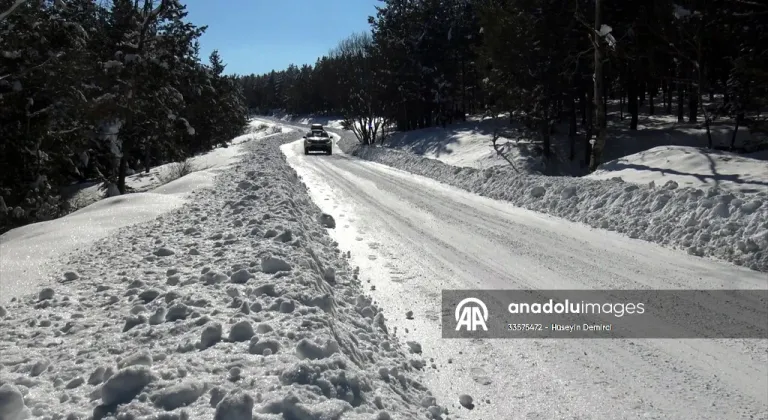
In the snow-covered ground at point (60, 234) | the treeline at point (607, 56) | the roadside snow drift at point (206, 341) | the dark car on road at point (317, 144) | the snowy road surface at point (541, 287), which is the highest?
the treeline at point (607, 56)

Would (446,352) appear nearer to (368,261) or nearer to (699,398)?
(699,398)

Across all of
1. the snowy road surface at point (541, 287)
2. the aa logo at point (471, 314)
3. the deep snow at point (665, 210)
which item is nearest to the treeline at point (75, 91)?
the snowy road surface at point (541, 287)

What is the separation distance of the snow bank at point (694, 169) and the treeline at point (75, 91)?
1404 cm

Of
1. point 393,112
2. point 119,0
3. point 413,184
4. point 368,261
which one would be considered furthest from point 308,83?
point 368,261

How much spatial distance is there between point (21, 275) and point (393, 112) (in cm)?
3784

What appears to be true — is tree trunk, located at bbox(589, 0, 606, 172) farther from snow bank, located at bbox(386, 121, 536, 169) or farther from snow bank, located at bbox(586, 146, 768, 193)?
snow bank, located at bbox(386, 121, 536, 169)

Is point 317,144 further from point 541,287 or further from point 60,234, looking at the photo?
point 541,287

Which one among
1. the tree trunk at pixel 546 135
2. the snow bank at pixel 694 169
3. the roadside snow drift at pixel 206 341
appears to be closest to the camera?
the roadside snow drift at pixel 206 341

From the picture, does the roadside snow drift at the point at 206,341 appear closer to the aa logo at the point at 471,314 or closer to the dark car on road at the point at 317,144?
the aa logo at the point at 471,314

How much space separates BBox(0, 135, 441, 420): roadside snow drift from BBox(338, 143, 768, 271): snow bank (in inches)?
207

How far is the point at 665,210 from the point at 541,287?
4.13 m

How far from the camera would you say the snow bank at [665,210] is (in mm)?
7044

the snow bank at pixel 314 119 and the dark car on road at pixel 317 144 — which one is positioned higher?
the snow bank at pixel 314 119

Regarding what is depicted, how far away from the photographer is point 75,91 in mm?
15969
